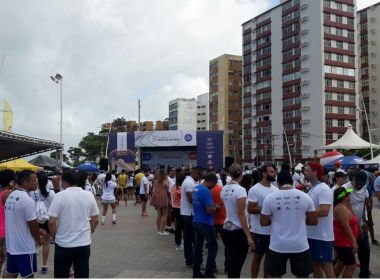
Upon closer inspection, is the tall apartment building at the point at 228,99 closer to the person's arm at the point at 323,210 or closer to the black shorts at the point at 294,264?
the person's arm at the point at 323,210

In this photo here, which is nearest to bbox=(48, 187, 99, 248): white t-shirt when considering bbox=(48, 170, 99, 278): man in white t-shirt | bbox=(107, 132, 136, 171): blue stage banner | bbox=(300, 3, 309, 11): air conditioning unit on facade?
bbox=(48, 170, 99, 278): man in white t-shirt

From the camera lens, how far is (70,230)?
17.4 feet

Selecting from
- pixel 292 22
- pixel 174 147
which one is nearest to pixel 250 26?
pixel 292 22

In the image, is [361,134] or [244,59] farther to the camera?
[244,59]

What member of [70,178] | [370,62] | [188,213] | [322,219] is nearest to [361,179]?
[322,219]

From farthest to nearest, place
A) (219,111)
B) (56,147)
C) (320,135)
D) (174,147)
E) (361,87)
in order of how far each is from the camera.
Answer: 1. (219,111)
2. (361,87)
3. (320,135)
4. (174,147)
5. (56,147)

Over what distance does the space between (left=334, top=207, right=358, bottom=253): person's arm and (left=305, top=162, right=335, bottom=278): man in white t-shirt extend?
0.36 m

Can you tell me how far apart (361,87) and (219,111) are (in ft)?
105

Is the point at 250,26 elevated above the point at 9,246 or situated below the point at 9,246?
above

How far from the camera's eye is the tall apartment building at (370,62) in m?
85.4

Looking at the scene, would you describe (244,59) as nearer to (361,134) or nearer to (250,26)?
(250,26)

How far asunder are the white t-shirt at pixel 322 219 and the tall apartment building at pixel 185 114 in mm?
141773

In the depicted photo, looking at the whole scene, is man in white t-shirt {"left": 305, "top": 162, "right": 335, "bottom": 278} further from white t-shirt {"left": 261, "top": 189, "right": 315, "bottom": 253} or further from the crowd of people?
white t-shirt {"left": 261, "top": 189, "right": 315, "bottom": 253}

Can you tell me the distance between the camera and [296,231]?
521cm
